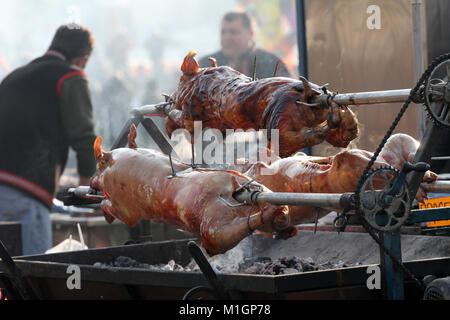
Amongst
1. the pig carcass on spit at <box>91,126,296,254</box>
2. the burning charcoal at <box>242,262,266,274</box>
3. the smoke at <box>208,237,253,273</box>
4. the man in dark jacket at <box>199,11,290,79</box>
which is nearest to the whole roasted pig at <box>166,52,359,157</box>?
the pig carcass on spit at <box>91,126,296,254</box>

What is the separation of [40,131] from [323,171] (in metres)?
3.40

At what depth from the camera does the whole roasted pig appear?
2.58 meters

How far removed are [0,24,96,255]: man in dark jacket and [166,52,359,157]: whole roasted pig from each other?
2.34 metres

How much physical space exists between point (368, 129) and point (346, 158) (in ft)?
6.88

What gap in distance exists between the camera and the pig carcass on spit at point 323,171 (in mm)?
2502

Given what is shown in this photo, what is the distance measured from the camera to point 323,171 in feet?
8.72

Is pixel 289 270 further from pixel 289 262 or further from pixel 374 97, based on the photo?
pixel 374 97

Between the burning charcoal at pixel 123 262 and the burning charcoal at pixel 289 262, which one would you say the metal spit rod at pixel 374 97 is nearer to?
the burning charcoal at pixel 289 262

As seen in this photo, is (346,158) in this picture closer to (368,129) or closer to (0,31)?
(368,129)

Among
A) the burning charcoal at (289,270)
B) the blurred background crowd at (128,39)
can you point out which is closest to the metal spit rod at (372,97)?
the burning charcoal at (289,270)

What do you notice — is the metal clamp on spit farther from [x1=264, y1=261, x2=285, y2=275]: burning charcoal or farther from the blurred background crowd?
the blurred background crowd

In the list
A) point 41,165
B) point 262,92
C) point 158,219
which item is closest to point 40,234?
point 41,165

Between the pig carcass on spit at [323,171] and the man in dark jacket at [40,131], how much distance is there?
2.88m

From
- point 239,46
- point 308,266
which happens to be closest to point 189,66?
point 308,266
